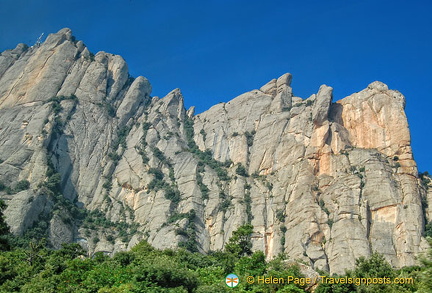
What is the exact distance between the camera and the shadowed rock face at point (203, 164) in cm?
9400

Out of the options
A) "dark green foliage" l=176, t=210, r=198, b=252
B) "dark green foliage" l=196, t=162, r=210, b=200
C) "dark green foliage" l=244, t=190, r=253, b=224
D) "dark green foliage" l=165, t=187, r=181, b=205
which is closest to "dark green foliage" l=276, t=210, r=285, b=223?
"dark green foliage" l=244, t=190, r=253, b=224

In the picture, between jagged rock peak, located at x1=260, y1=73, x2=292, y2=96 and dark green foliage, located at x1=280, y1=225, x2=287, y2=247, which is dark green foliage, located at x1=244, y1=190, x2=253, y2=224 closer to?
dark green foliage, located at x1=280, y1=225, x2=287, y2=247

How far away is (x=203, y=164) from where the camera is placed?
12294 cm

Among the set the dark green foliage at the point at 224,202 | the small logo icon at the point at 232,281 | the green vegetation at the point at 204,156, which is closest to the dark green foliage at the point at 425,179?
the dark green foliage at the point at 224,202

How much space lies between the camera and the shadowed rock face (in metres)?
94.0

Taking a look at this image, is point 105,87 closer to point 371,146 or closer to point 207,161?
point 207,161

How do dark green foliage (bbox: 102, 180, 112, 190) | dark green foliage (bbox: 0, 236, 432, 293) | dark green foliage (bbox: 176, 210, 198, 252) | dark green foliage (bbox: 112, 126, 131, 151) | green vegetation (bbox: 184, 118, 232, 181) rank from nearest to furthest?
dark green foliage (bbox: 0, 236, 432, 293) → dark green foliage (bbox: 176, 210, 198, 252) → dark green foliage (bbox: 102, 180, 112, 190) → green vegetation (bbox: 184, 118, 232, 181) → dark green foliage (bbox: 112, 126, 131, 151)

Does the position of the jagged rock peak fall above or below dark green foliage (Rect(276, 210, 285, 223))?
above

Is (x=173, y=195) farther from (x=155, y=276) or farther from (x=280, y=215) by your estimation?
(x=155, y=276)

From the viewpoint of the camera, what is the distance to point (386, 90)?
11850 centimetres

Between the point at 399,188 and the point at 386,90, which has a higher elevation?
the point at 386,90

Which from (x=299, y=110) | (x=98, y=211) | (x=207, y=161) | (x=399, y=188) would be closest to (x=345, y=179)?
(x=399, y=188)

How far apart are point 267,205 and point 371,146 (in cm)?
2539

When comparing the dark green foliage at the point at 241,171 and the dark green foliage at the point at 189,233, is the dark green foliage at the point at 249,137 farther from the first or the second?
the dark green foliage at the point at 189,233
